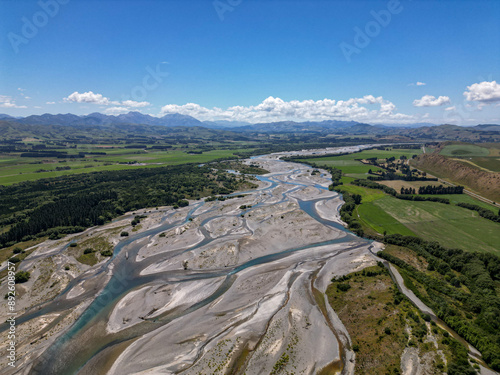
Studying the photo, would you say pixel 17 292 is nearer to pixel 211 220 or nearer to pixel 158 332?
pixel 158 332

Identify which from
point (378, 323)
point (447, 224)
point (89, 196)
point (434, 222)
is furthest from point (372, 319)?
point (89, 196)

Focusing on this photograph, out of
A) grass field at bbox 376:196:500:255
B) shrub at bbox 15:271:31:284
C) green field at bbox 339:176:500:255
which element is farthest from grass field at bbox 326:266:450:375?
shrub at bbox 15:271:31:284

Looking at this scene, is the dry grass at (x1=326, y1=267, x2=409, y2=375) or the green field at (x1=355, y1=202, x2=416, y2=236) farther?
the green field at (x1=355, y1=202, x2=416, y2=236)

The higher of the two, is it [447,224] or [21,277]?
[447,224]

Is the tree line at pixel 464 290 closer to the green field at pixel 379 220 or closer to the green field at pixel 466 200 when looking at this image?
the green field at pixel 379 220

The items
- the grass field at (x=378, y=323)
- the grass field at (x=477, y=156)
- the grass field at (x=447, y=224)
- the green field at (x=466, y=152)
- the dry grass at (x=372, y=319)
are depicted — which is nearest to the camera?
the grass field at (x=378, y=323)

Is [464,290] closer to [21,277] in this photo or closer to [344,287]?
[344,287]

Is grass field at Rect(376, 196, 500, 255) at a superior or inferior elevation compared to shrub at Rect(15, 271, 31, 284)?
→ superior

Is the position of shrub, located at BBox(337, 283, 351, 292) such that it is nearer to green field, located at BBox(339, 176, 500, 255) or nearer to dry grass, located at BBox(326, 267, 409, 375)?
dry grass, located at BBox(326, 267, 409, 375)

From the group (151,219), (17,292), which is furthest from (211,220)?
(17,292)

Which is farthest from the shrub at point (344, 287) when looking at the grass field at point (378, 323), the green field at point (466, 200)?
the green field at point (466, 200)

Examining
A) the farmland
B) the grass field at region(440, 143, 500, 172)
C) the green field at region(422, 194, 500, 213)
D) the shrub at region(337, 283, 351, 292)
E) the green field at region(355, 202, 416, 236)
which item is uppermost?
the grass field at region(440, 143, 500, 172)
